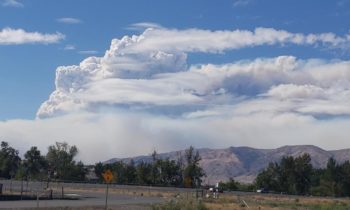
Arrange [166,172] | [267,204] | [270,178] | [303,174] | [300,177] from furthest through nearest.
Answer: [270,178]
[300,177]
[303,174]
[166,172]
[267,204]

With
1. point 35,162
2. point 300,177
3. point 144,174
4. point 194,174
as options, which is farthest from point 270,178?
point 35,162

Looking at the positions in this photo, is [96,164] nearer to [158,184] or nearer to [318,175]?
[158,184]

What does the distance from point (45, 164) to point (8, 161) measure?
1288 cm

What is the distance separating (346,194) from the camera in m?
143

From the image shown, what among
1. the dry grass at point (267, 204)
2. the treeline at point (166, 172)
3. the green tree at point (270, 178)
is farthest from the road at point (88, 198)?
the green tree at point (270, 178)

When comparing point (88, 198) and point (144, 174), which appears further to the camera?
point (144, 174)

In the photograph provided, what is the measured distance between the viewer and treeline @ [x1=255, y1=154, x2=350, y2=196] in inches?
5817

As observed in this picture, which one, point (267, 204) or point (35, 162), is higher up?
point (35, 162)

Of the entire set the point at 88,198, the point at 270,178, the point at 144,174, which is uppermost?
the point at 144,174

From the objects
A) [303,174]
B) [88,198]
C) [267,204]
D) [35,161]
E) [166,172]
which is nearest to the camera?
[88,198]

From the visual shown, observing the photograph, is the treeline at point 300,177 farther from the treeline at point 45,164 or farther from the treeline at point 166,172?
the treeline at point 45,164

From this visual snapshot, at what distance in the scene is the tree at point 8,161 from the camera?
152 meters

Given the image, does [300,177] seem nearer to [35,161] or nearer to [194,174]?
[194,174]

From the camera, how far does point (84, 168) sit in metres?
163
